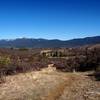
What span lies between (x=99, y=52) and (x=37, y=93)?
2043cm

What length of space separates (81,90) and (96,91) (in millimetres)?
1153

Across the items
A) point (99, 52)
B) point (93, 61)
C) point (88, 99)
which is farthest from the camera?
point (99, 52)

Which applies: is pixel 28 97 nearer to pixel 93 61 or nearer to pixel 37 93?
pixel 37 93

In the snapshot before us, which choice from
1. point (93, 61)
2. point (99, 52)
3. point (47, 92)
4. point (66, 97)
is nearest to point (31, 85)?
point (47, 92)

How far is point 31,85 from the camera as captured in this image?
22.4 meters

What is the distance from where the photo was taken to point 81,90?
20500mm

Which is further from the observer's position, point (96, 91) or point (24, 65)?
point (24, 65)

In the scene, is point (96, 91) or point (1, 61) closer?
point (96, 91)

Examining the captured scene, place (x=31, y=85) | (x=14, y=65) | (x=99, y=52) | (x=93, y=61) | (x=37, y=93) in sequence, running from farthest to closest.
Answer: (x=99, y=52) → (x=93, y=61) → (x=14, y=65) → (x=31, y=85) → (x=37, y=93)

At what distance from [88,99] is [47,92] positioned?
3.06 m

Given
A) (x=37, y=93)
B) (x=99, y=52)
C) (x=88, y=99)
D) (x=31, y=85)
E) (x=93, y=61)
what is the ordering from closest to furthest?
(x=88, y=99), (x=37, y=93), (x=31, y=85), (x=93, y=61), (x=99, y=52)

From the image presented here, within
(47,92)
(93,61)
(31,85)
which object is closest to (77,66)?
(93,61)

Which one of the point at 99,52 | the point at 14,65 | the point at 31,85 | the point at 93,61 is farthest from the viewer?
the point at 99,52

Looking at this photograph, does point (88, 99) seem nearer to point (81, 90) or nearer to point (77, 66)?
point (81, 90)
